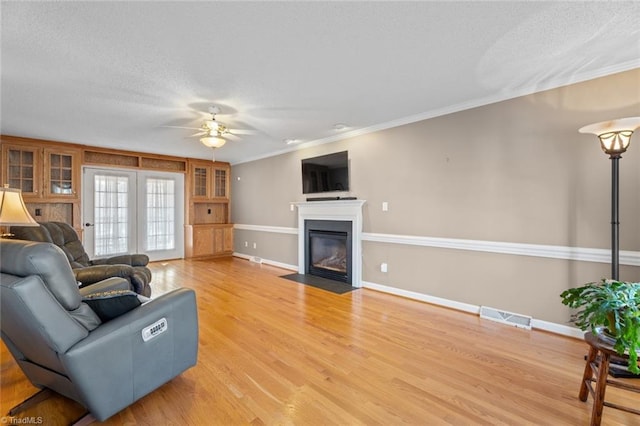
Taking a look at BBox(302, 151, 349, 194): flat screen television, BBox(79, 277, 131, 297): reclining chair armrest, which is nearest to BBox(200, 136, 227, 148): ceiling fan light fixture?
BBox(302, 151, 349, 194): flat screen television

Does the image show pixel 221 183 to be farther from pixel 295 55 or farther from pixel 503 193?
pixel 503 193

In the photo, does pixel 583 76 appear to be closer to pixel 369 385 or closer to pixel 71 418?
pixel 369 385

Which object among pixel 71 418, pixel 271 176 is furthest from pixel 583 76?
pixel 271 176

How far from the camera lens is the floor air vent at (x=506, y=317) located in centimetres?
294

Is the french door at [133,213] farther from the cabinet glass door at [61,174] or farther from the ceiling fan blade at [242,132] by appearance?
the ceiling fan blade at [242,132]

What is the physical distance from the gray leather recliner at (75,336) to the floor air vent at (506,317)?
3022mm

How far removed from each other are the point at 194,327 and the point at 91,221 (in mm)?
5176

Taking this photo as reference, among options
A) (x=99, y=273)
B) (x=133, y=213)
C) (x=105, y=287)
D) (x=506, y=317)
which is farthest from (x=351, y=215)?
(x=133, y=213)

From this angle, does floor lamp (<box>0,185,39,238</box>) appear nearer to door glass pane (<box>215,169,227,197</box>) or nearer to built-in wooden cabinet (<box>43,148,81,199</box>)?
built-in wooden cabinet (<box>43,148,81,199</box>)

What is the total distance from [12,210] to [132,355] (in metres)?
1.84

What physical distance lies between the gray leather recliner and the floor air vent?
302 cm

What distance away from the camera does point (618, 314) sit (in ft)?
4.91

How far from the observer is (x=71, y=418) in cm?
164

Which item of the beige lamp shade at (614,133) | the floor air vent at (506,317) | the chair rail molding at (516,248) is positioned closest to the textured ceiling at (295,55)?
the beige lamp shade at (614,133)
